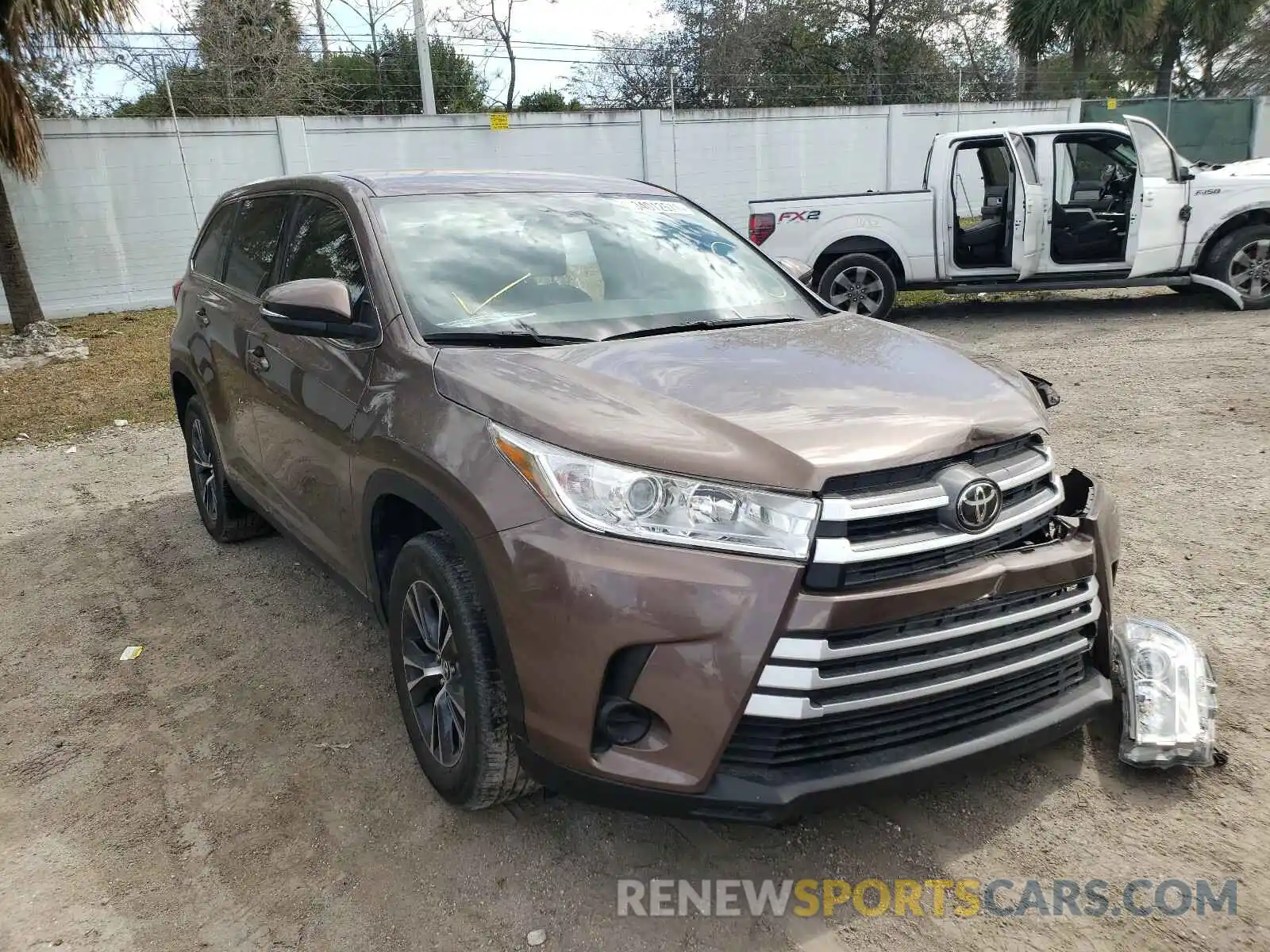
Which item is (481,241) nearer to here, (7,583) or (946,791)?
(946,791)

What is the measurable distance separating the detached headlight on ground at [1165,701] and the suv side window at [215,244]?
409 cm

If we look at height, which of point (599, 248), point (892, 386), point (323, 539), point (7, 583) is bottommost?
point (7, 583)

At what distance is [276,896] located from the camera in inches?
96.5

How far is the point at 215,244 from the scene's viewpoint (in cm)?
473

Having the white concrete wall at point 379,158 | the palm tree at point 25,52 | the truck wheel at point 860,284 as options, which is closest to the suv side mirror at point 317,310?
the truck wheel at point 860,284

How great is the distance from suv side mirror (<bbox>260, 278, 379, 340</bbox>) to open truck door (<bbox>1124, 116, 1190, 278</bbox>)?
8858 millimetres

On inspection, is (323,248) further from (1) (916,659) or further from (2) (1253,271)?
(2) (1253,271)

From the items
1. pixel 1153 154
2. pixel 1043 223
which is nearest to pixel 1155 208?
pixel 1153 154

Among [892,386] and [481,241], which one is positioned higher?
[481,241]

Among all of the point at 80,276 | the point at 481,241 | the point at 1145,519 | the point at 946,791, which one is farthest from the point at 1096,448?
the point at 80,276

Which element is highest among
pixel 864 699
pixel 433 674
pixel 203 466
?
pixel 864 699

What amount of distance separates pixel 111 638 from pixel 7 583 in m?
1.11

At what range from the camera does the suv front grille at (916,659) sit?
2.04 metres

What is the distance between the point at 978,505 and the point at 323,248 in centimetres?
246
